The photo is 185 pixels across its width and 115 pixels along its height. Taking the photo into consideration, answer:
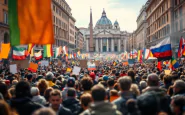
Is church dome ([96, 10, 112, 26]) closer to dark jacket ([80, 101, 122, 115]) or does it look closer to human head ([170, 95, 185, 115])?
human head ([170, 95, 185, 115])

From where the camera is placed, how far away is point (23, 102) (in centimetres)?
508

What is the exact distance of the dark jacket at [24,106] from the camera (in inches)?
195

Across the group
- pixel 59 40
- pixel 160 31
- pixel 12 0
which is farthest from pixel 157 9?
pixel 12 0

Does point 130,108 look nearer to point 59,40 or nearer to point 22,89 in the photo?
point 22,89

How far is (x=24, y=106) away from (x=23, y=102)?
119 mm

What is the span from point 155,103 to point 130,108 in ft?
1.30

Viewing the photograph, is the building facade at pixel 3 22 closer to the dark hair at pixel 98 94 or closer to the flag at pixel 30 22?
the flag at pixel 30 22

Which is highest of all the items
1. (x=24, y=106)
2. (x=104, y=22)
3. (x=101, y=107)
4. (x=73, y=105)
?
(x=104, y=22)

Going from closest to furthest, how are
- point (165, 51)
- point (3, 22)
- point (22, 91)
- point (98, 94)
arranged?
point (98, 94) → point (22, 91) → point (165, 51) → point (3, 22)

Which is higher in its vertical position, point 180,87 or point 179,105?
point 180,87

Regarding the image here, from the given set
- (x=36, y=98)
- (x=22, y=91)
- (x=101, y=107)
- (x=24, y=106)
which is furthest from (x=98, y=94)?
(x=36, y=98)

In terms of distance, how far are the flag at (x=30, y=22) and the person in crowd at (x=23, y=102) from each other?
7.30 ft

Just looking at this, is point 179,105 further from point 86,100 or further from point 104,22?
point 104,22

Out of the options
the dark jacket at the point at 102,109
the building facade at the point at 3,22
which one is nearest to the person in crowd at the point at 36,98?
the dark jacket at the point at 102,109
